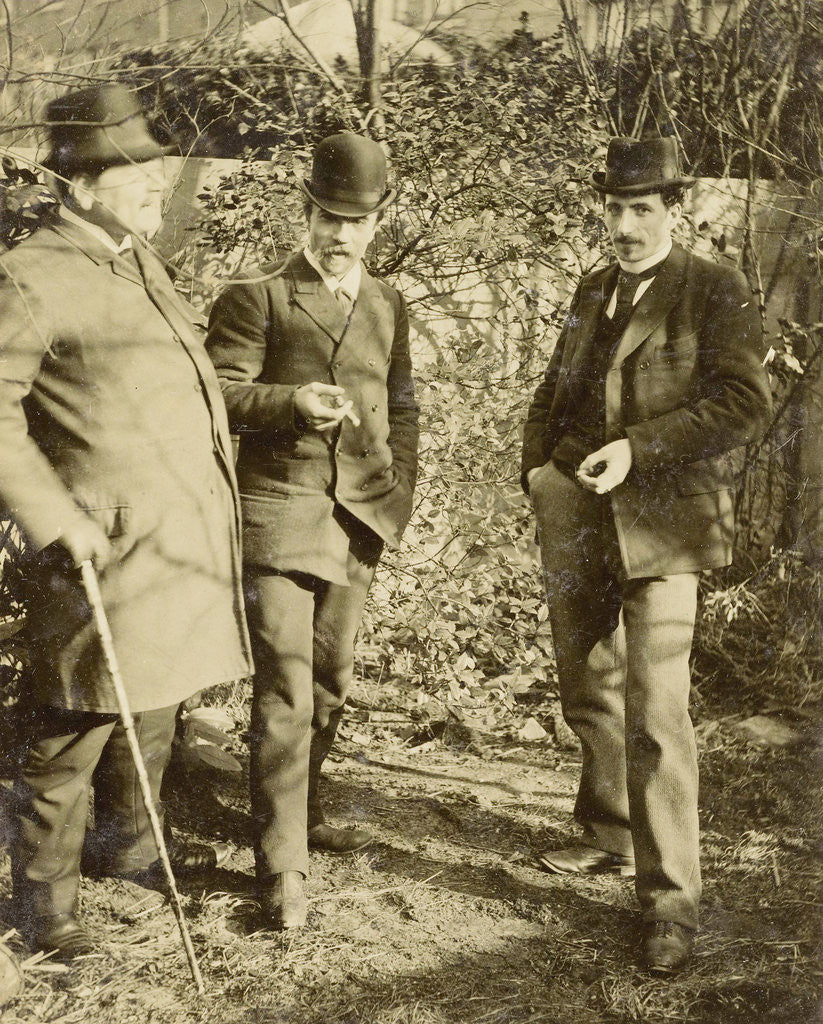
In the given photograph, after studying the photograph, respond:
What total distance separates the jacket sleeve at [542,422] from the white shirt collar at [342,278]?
72 cm

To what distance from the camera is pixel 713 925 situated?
121 inches

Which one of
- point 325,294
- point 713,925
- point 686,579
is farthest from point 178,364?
point 713,925

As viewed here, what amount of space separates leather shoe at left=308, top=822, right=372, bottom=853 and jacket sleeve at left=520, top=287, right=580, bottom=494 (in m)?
1.38

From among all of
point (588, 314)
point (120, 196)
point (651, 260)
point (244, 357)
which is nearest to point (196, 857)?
point (244, 357)

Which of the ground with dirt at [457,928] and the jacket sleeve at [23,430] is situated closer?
the jacket sleeve at [23,430]

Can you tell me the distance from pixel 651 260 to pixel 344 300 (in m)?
0.96

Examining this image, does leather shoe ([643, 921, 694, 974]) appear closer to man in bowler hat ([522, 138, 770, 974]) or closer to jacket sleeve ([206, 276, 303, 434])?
man in bowler hat ([522, 138, 770, 974])

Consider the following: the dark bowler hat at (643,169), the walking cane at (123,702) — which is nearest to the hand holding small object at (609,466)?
the dark bowler hat at (643,169)

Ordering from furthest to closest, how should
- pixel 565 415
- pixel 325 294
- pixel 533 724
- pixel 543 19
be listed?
pixel 533 724 → pixel 543 19 → pixel 565 415 → pixel 325 294

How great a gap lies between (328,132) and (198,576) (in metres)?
2.51

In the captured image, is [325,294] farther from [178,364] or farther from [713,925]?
[713,925]

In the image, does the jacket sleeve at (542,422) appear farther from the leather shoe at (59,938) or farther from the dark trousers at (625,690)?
the leather shoe at (59,938)

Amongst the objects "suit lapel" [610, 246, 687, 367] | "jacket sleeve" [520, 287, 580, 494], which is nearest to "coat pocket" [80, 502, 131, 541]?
"jacket sleeve" [520, 287, 580, 494]

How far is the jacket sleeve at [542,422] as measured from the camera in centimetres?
346
